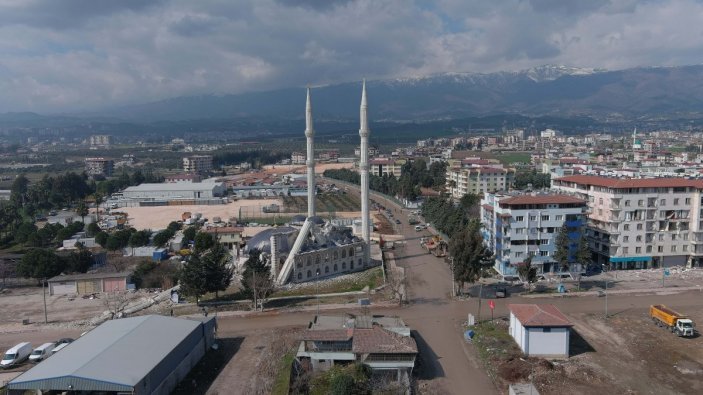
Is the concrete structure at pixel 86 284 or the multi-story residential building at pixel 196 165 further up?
the multi-story residential building at pixel 196 165

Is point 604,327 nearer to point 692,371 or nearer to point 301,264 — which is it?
point 692,371

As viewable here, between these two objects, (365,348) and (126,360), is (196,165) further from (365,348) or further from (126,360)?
(365,348)

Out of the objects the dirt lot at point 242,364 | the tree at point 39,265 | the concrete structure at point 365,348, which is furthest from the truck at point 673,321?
the tree at point 39,265

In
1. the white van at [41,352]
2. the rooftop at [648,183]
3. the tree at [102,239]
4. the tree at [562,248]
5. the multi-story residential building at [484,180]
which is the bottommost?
the white van at [41,352]

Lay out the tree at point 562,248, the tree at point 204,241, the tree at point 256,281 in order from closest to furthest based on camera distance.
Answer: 1. the tree at point 256,281
2. the tree at point 562,248
3. the tree at point 204,241

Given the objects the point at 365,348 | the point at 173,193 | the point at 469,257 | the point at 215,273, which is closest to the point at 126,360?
the point at 365,348

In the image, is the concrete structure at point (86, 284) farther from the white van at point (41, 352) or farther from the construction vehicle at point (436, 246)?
the construction vehicle at point (436, 246)

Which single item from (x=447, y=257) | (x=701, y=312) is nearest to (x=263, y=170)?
(x=447, y=257)
